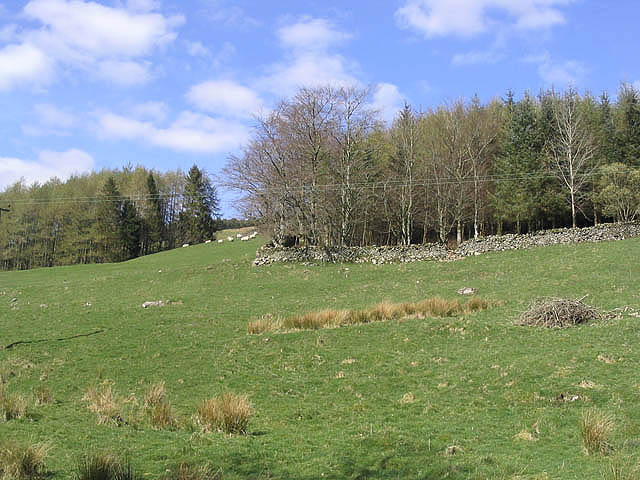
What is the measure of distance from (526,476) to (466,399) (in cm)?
422

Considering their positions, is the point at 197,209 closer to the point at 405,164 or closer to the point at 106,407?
the point at 405,164

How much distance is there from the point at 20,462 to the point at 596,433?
26.9 feet

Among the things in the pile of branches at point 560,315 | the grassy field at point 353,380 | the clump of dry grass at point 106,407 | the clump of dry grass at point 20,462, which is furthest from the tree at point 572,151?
the clump of dry grass at point 20,462

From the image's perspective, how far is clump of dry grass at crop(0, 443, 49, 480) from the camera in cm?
627

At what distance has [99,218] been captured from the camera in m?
71.1

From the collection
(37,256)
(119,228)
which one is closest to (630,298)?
(119,228)

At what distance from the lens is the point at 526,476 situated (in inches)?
267

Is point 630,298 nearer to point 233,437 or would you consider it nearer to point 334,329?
point 334,329

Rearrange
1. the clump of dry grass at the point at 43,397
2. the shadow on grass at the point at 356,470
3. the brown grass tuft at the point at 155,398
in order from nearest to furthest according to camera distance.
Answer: the shadow on grass at the point at 356,470 < the brown grass tuft at the point at 155,398 < the clump of dry grass at the point at 43,397

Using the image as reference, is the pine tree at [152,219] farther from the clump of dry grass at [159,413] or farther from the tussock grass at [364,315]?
the clump of dry grass at [159,413]

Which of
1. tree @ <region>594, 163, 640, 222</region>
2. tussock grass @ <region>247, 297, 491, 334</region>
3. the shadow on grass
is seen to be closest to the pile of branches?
tussock grass @ <region>247, 297, 491, 334</region>

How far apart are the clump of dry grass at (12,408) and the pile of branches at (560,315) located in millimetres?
14343

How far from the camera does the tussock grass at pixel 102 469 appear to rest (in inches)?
244

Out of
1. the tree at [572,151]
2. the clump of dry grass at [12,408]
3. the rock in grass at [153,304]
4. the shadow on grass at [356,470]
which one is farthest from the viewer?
the tree at [572,151]
